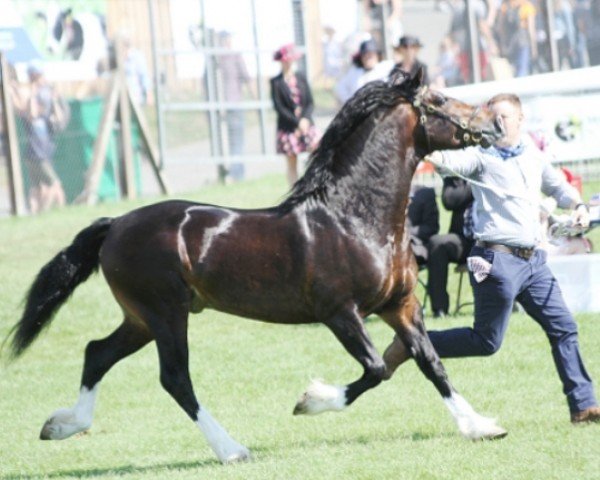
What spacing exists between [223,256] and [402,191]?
3.46 ft

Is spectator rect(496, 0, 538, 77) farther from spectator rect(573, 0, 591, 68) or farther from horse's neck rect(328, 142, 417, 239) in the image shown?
horse's neck rect(328, 142, 417, 239)

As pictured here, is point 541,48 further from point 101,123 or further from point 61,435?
point 61,435

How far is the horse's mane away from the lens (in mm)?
7629

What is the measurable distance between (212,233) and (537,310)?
1870 mm

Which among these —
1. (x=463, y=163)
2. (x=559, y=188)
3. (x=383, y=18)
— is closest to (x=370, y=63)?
(x=383, y=18)

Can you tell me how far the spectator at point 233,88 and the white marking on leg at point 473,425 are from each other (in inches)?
538

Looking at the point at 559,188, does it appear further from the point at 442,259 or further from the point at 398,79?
the point at 442,259

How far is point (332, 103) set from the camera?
24.3 m

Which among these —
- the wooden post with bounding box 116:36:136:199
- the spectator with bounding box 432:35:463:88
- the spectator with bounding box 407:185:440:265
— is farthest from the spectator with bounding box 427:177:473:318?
the wooden post with bounding box 116:36:136:199

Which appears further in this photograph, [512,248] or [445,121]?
[512,248]

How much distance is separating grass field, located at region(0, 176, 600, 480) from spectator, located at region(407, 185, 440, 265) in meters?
0.78

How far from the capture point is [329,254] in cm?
750

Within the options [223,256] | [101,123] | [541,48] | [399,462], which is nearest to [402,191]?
[223,256]

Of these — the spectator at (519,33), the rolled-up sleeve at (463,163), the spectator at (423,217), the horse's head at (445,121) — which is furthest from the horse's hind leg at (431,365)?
the spectator at (519,33)
